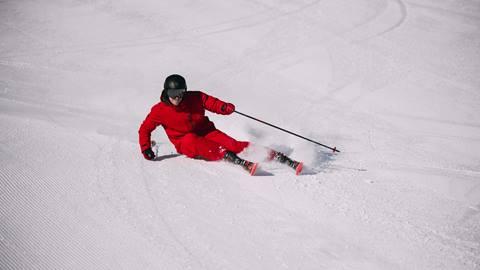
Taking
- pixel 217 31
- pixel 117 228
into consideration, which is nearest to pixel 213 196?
pixel 117 228

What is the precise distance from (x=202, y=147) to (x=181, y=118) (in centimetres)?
42

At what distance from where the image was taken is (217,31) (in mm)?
8664

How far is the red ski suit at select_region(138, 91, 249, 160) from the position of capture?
165 inches

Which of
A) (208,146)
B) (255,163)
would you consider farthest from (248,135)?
(255,163)

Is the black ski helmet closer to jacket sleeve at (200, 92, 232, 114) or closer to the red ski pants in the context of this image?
jacket sleeve at (200, 92, 232, 114)

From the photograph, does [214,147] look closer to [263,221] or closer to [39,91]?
[263,221]

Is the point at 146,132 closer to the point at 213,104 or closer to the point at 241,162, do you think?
the point at 213,104

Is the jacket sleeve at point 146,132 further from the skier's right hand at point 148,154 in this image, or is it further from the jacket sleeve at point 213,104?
the jacket sleeve at point 213,104

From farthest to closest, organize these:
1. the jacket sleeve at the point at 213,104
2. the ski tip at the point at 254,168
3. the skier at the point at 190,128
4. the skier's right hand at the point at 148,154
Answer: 1. the jacket sleeve at the point at 213,104
2. the skier's right hand at the point at 148,154
3. the skier at the point at 190,128
4. the ski tip at the point at 254,168

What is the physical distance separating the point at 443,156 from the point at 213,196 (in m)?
3.16

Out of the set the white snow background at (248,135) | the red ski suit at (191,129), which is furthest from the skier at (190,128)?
the white snow background at (248,135)

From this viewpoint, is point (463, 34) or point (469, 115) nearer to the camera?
point (469, 115)

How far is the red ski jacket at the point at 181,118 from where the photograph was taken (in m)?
4.19

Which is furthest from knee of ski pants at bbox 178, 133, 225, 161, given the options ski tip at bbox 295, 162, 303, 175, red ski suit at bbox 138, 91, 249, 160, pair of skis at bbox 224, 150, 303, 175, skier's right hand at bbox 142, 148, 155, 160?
ski tip at bbox 295, 162, 303, 175
